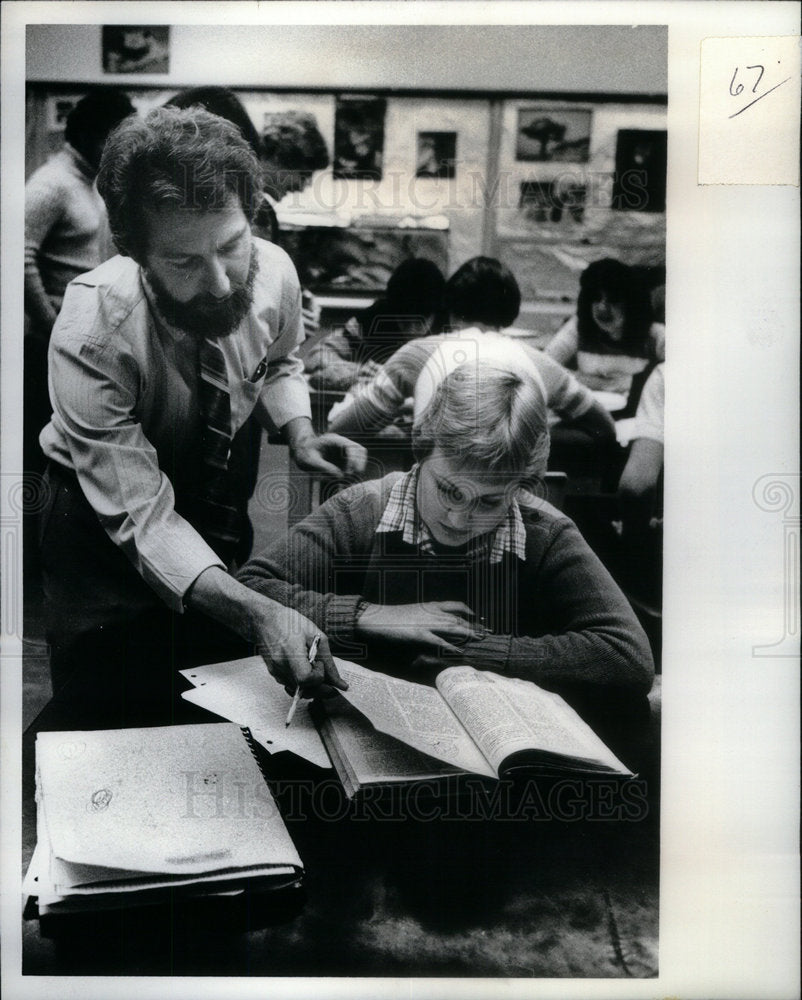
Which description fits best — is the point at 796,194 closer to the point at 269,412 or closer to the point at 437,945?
the point at 269,412

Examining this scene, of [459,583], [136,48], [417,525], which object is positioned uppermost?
[136,48]

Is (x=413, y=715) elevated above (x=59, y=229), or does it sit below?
below

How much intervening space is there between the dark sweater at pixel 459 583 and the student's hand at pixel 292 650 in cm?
2

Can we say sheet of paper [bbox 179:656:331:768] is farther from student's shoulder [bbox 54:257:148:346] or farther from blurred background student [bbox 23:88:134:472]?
student's shoulder [bbox 54:257:148:346]

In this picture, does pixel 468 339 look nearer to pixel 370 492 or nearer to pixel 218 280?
pixel 370 492

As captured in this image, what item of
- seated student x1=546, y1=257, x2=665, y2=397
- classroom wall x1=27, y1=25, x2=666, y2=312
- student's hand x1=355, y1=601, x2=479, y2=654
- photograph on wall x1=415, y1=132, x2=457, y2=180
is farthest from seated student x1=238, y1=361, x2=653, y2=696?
photograph on wall x1=415, y1=132, x2=457, y2=180

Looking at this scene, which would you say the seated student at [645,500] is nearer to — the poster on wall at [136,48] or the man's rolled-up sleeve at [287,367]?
the man's rolled-up sleeve at [287,367]

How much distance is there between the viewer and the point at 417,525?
1.77 m

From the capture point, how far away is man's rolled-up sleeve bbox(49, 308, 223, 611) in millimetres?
1749

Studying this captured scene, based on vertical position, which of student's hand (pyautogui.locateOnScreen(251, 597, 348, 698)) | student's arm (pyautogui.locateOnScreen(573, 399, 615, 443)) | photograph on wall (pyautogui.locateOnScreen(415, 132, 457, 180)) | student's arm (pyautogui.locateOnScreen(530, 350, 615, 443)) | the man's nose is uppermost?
photograph on wall (pyautogui.locateOnScreen(415, 132, 457, 180))

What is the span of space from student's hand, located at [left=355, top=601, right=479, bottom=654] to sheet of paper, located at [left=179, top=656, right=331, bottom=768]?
0.20 metres

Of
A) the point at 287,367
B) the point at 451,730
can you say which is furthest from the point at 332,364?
the point at 451,730

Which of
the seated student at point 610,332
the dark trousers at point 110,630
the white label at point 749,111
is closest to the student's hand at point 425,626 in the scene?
the dark trousers at point 110,630

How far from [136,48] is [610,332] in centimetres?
110
